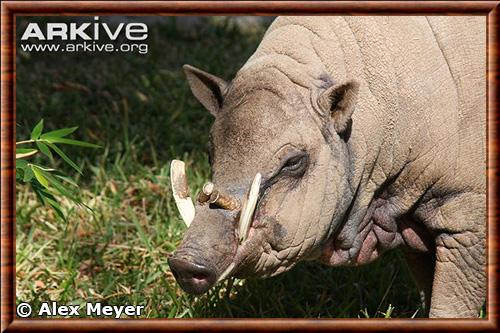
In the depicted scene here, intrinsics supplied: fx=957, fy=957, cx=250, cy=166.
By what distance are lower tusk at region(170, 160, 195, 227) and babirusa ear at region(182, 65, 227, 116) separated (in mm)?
426

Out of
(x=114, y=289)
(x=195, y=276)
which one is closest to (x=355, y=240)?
(x=195, y=276)

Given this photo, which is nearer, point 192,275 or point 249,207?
point 192,275

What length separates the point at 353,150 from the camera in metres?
3.76

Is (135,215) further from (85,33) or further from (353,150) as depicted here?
(353,150)

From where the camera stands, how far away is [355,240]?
4031 millimetres

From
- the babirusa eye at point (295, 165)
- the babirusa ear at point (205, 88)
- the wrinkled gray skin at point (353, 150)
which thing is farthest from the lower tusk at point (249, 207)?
the babirusa ear at point (205, 88)

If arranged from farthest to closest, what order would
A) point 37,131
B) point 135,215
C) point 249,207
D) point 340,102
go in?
point 135,215
point 37,131
point 340,102
point 249,207

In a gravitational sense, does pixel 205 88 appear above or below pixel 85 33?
below

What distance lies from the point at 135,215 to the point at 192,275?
225cm

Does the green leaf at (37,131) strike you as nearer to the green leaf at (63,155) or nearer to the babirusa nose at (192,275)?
the green leaf at (63,155)

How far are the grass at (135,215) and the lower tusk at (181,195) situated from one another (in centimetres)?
125

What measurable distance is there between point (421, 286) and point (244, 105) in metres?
1.52

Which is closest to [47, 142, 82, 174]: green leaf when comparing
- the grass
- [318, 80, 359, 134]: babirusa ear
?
[318, 80, 359, 134]: babirusa ear

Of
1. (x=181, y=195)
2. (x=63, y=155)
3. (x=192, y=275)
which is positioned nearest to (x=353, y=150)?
(x=181, y=195)
